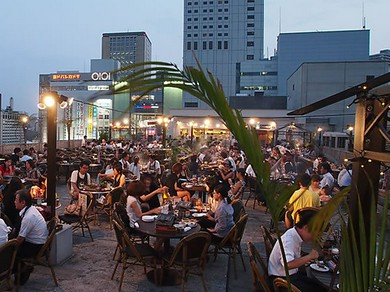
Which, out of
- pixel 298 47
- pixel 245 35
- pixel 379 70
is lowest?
pixel 379 70

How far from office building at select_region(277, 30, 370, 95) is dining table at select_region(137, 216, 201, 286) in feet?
224

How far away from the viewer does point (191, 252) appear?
15.0 feet

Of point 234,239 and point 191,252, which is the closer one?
point 191,252

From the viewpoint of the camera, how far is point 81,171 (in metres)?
8.10

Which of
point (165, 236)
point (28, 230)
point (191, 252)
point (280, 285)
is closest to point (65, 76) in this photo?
point (28, 230)

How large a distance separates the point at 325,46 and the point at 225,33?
25.9 m

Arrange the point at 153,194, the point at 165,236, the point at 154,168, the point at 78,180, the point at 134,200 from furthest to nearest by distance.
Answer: the point at 154,168
the point at 78,180
the point at 153,194
the point at 134,200
the point at 165,236

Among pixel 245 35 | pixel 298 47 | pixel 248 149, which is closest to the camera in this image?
pixel 248 149

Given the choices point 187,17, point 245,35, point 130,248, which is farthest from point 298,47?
point 130,248

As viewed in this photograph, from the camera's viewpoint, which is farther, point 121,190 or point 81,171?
point 81,171

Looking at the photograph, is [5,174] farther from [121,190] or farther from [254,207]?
[254,207]

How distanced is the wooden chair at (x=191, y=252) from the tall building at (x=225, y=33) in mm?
77001

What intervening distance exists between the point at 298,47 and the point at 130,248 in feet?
230

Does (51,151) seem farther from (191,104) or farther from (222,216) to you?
(191,104)
